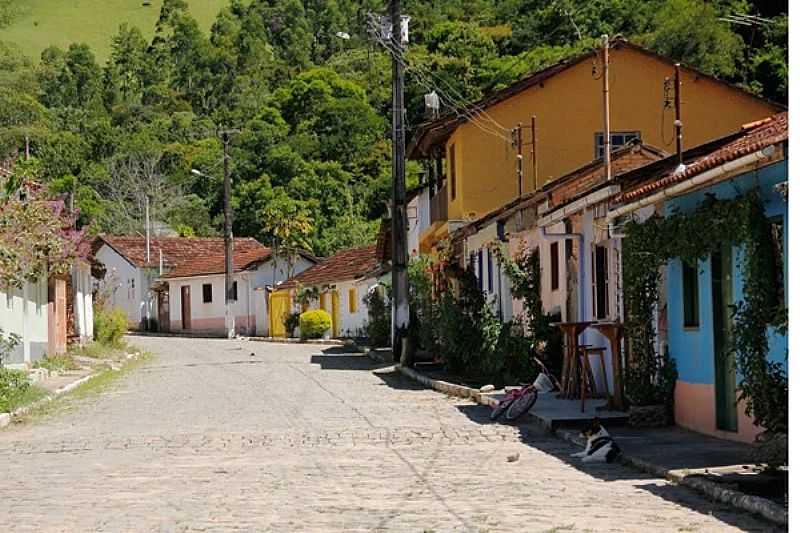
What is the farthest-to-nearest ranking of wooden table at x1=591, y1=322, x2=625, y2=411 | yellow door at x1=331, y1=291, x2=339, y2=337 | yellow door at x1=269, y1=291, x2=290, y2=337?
yellow door at x1=269, y1=291, x2=290, y2=337, yellow door at x1=331, y1=291, x2=339, y2=337, wooden table at x1=591, y1=322, x2=625, y2=411

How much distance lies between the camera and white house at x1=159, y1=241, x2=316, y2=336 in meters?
66.1

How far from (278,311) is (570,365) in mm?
41829

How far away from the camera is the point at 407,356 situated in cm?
3231

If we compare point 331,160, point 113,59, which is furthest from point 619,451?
point 113,59

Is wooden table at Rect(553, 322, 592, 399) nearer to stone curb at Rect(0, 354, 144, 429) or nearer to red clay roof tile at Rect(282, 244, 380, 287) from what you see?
stone curb at Rect(0, 354, 144, 429)

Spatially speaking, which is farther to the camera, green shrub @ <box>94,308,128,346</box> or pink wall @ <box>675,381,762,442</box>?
green shrub @ <box>94,308,128,346</box>

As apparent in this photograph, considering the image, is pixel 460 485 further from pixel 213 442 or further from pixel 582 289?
pixel 582 289

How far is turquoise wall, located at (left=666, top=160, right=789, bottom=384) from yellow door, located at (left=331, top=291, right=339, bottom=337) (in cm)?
4013

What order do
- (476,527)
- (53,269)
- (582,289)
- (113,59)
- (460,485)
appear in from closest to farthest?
(476,527)
(460,485)
(582,289)
(53,269)
(113,59)

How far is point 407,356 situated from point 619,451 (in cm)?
1845

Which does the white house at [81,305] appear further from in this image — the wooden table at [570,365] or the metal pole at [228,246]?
the wooden table at [570,365]

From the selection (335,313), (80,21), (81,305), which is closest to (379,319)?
(81,305)

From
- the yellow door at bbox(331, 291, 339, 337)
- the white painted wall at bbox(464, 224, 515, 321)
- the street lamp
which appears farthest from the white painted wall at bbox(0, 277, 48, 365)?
the yellow door at bbox(331, 291, 339, 337)

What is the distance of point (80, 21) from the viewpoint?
194375 millimetres
